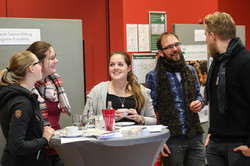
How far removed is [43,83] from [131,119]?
848mm

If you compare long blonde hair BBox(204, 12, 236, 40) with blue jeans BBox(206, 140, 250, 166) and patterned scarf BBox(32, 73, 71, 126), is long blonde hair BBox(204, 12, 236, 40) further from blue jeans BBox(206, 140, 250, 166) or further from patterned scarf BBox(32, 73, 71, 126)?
patterned scarf BBox(32, 73, 71, 126)

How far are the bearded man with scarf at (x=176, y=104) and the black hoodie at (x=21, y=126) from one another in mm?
1357

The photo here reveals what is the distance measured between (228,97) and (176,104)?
1043 millimetres

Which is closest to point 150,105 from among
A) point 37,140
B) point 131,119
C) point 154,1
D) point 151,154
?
point 131,119

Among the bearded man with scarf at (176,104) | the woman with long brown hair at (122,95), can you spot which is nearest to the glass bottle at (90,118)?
the woman with long brown hair at (122,95)

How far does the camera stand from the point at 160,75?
3500mm

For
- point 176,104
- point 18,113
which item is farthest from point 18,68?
point 176,104

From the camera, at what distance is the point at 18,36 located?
3533 mm

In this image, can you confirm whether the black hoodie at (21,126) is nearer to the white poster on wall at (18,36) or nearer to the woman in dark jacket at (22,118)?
the woman in dark jacket at (22,118)

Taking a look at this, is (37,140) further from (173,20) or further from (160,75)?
Result: (173,20)

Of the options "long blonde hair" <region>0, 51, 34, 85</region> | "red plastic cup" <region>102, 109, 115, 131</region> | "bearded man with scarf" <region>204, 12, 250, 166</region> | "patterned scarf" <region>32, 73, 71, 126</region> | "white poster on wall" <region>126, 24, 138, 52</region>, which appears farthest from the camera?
"white poster on wall" <region>126, 24, 138, 52</region>

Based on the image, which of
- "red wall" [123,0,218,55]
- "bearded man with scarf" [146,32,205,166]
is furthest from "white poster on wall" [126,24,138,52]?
"bearded man with scarf" [146,32,205,166]

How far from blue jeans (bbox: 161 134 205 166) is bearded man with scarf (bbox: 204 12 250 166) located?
761 millimetres

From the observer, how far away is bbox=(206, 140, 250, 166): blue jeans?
236cm
